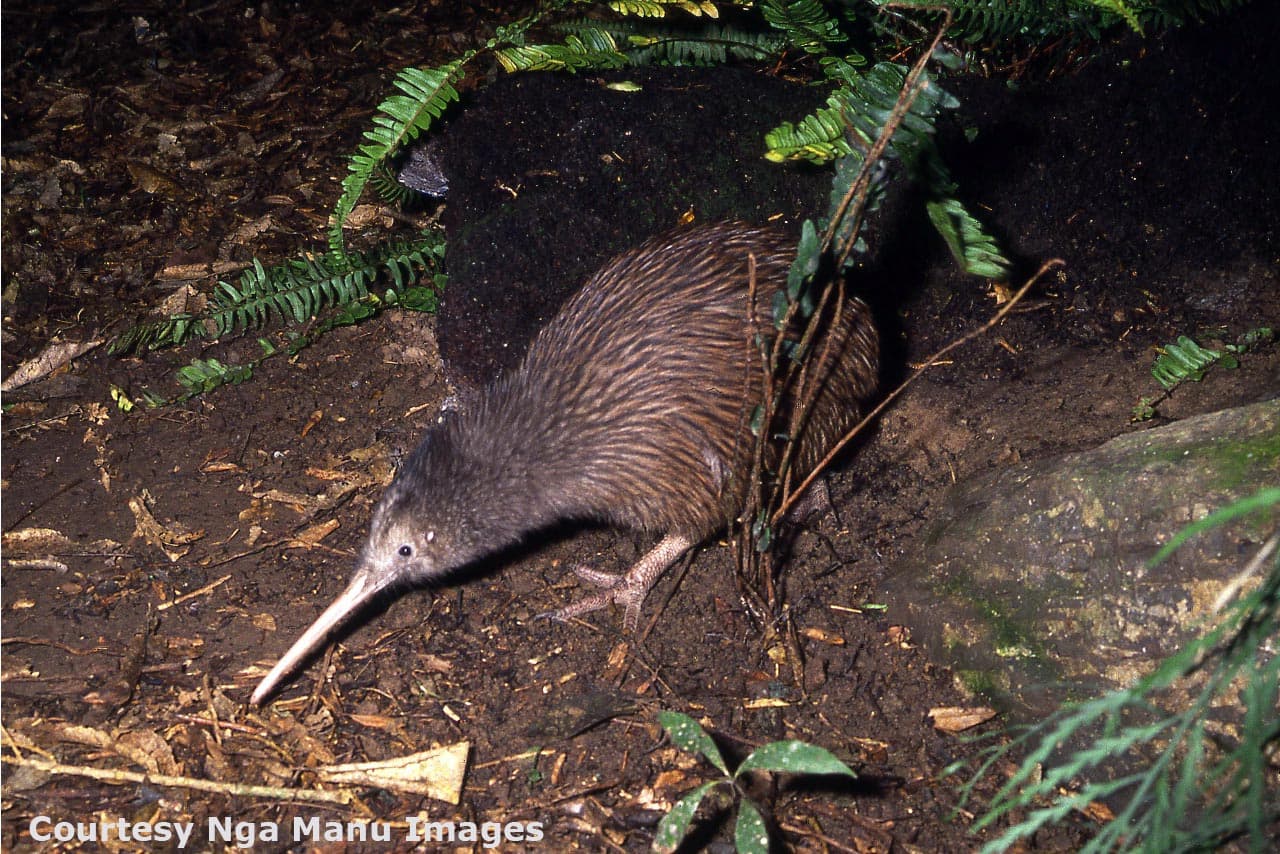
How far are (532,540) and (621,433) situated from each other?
30.9 inches

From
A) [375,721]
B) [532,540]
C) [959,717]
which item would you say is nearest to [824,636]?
[959,717]

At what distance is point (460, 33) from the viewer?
7.55 metres

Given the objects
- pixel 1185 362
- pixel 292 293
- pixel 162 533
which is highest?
pixel 1185 362

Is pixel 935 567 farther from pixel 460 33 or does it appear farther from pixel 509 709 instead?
pixel 460 33

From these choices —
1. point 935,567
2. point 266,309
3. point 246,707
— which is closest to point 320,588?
point 246,707

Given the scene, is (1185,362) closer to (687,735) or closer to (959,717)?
(959,717)

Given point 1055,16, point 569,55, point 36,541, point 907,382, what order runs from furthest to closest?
point 569,55 < point 1055,16 < point 36,541 < point 907,382

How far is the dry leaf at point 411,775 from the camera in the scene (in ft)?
11.1

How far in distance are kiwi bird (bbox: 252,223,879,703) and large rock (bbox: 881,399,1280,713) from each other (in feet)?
2.39

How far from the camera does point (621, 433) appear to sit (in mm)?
3939

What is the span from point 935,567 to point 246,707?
2456mm

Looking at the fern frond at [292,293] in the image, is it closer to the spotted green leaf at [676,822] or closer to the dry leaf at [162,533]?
the dry leaf at [162,533]

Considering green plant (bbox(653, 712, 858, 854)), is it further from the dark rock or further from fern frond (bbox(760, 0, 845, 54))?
fern frond (bbox(760, 0, 845, 54))

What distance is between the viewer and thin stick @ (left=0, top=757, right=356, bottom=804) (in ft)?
10.9
